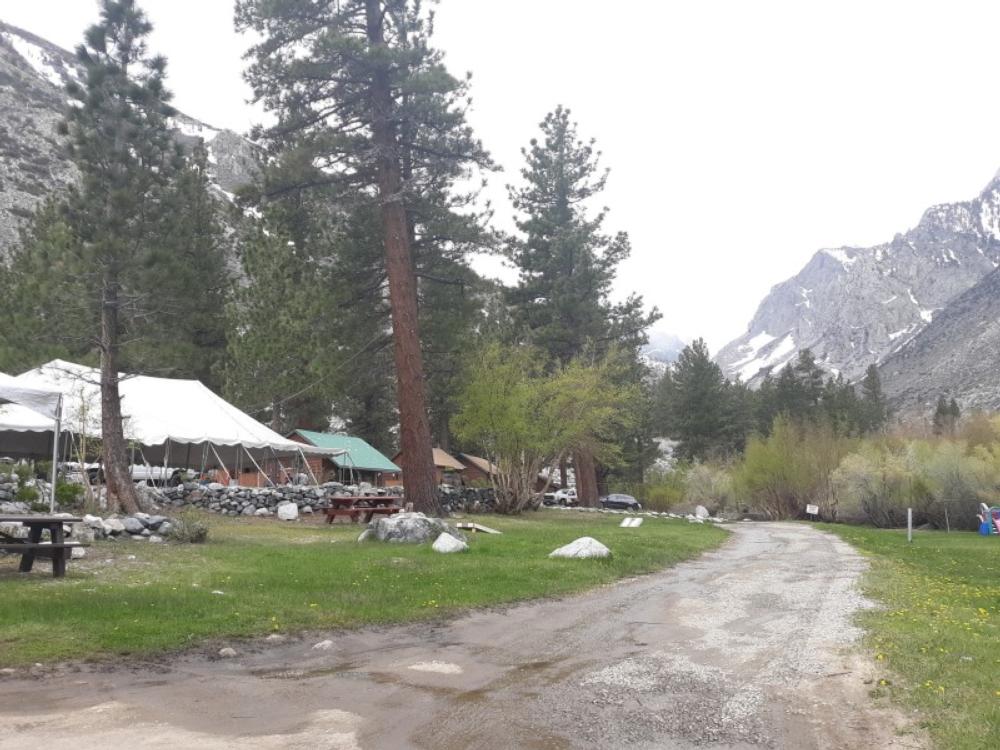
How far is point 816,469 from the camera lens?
4125 cm

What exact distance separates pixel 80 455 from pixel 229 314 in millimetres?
13836

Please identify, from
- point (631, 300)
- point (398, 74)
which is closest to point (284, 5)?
point (398, 74)

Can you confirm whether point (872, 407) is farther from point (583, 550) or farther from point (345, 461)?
point (583, 550)

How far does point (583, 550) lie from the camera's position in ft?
42.9

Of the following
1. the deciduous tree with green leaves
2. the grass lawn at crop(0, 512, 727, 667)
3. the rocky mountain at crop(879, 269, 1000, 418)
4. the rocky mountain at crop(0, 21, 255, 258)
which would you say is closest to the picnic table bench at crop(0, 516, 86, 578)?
the grass lawn at crop(0, 512, 727, 667)

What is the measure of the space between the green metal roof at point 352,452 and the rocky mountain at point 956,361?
222 ft

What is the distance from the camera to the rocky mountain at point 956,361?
92250mm

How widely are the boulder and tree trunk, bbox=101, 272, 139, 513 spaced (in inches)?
211

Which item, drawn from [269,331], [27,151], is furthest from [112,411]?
[27,151]

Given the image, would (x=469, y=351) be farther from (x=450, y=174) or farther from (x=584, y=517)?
(x=450, y=174)

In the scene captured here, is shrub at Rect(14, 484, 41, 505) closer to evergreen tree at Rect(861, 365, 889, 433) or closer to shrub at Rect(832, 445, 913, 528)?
shrub at Rect(832, 445, 913, 528)

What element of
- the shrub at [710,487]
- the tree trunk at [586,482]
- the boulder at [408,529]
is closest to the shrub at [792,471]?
the shrub at [710,487]

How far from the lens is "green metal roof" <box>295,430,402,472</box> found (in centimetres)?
3853

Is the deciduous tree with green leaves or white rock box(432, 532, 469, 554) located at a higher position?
the deciduous tree with green leaves
